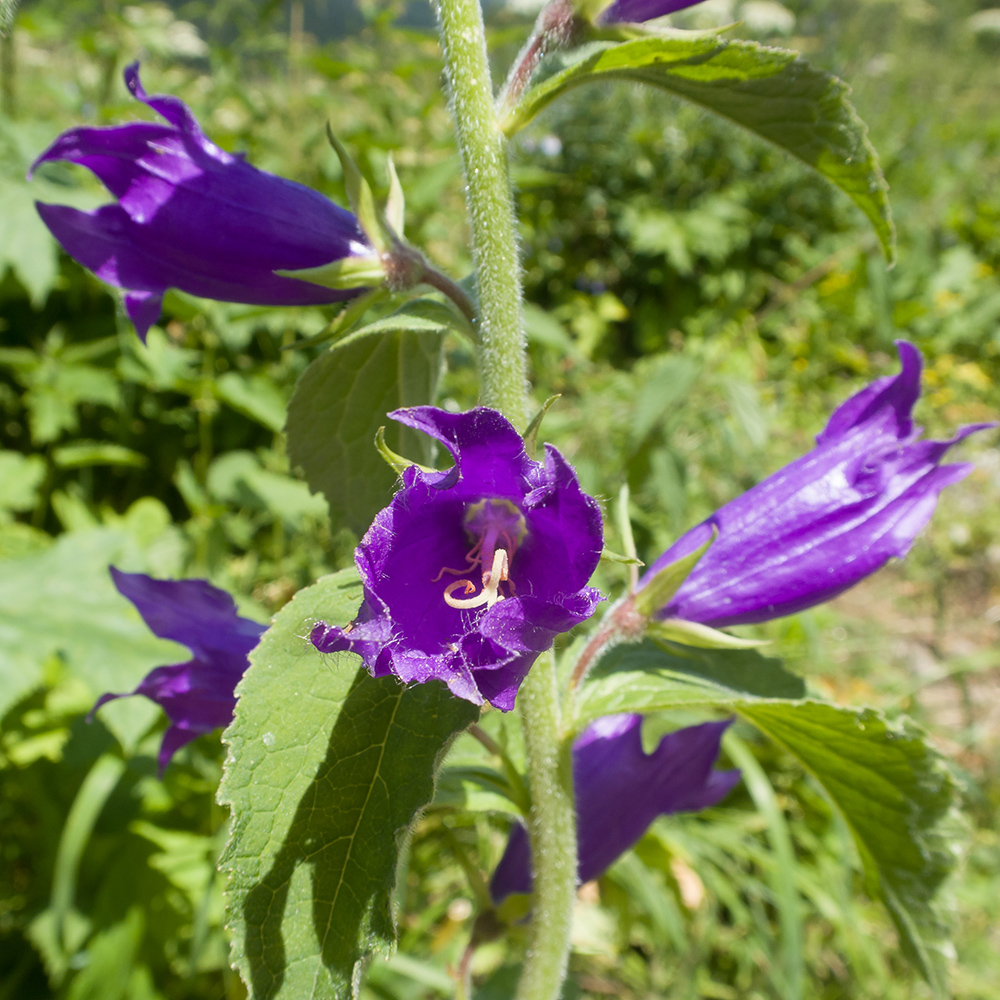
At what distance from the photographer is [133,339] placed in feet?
10.8

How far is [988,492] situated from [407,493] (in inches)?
201

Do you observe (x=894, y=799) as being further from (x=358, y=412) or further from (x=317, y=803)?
(x=358, y=412)

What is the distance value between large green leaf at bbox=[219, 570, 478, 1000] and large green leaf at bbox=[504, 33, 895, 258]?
0.61 metres

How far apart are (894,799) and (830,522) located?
0.33 meters

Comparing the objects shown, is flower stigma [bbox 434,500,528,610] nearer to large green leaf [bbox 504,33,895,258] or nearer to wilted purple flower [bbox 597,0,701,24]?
large green leaf [bbox 504,33,895,258]

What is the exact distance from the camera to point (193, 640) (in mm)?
1072

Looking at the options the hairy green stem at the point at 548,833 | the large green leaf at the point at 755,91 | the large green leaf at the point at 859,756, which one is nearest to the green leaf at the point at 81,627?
the hairy green stem at the point at 548,833

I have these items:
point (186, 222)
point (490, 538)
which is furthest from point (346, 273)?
point (490, 538)

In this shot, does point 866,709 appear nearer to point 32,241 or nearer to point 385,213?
point 385,213

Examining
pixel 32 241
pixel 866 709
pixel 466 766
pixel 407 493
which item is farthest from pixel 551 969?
pixel 32 241

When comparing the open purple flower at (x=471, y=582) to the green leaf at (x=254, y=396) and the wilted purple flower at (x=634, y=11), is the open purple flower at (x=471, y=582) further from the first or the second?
the green leaf at (x=254, y=396)

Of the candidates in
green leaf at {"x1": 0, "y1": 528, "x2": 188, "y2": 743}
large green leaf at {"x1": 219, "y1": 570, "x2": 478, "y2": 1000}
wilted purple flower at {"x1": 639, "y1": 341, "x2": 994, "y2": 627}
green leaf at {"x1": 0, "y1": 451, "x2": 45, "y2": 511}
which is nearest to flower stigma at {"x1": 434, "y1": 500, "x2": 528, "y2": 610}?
large green leaf at {"x1": 219, "y1": 570, "x2": 478, "y2": 1000}

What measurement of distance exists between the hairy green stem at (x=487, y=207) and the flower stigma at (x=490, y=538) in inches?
4.6

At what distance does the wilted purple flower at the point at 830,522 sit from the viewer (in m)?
1.00
